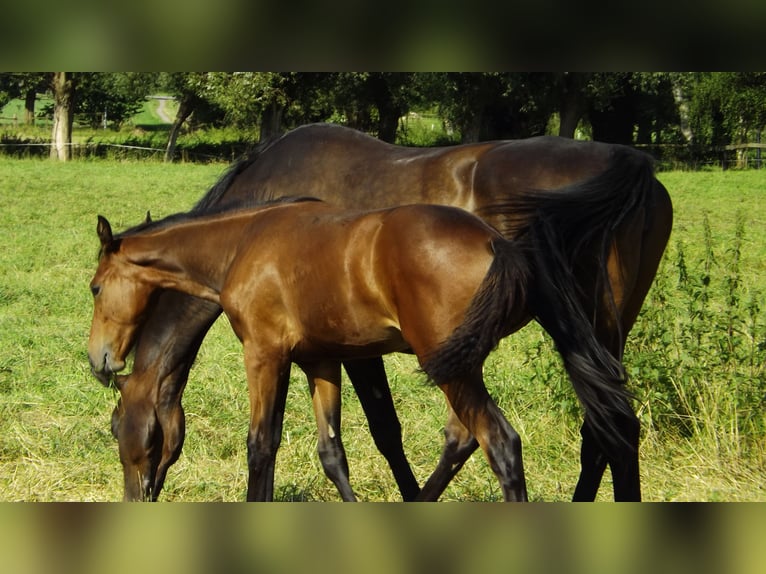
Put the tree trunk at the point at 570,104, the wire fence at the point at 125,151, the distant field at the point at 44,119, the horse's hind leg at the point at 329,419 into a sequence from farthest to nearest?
the distant field at the point at 44,119, the wire fence at the point at 125,151, the tree trunk at the point at 570,104, the horse's hind leg at the point at 329,419

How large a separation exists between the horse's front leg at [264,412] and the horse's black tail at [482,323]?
96 cm

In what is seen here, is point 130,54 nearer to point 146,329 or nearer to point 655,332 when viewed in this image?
point 146,329

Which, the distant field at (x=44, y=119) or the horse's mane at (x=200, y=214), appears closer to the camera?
the horse's mane at (x=200, y=214)

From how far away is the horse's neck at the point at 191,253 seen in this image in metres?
4.36

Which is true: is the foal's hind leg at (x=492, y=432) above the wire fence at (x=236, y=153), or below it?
below

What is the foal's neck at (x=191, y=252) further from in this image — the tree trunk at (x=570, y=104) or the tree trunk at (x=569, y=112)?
the tree trunk at (x=569, y=112)

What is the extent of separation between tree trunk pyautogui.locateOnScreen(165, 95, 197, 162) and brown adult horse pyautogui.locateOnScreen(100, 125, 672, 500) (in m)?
24.7

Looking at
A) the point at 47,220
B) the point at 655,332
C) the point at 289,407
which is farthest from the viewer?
the point at 47,220

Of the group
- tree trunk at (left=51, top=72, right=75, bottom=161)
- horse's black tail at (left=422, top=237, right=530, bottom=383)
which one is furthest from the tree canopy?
Answer: horse's black tail at (left=422, top=237, right=530, bottom=383)

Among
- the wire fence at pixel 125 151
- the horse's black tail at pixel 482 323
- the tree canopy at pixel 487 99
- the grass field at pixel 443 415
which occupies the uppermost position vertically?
the tree canopy at pixel 487 99

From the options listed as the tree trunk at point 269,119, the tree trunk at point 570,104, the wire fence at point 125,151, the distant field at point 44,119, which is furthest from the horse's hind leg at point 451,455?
the distant field at point 44,119

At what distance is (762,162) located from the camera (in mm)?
25250

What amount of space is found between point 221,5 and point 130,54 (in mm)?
224

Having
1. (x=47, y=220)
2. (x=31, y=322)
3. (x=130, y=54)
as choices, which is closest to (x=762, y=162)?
(x=47, y=220)
